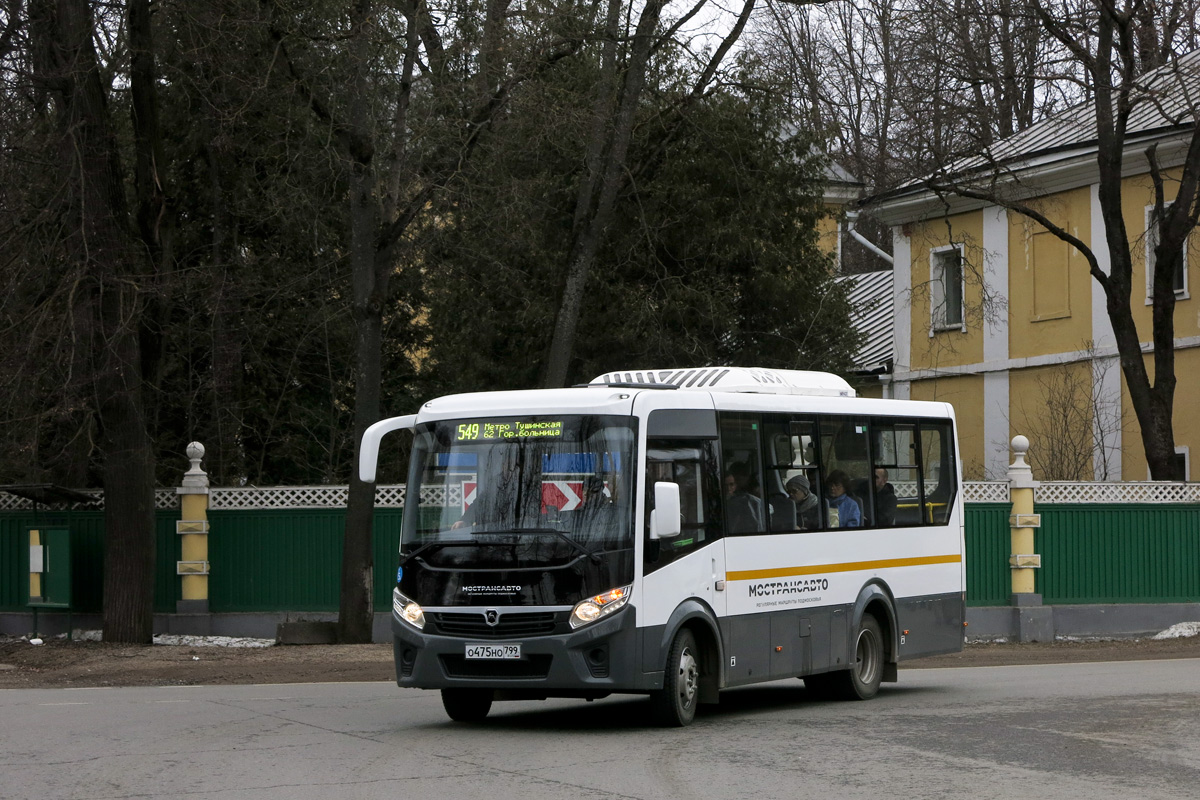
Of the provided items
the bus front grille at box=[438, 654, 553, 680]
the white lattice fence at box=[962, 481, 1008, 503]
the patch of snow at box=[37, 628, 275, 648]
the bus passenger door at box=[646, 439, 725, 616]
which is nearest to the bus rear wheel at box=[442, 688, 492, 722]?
the bus front grille at box=[438, 654, 553, 680]

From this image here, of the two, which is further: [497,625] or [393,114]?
[393,114]

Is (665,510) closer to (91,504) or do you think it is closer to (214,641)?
(214,641)

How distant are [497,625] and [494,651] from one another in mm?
189

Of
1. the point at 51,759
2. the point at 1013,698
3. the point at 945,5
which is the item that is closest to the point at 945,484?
the point at 1013,698

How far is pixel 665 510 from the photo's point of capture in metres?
11.9

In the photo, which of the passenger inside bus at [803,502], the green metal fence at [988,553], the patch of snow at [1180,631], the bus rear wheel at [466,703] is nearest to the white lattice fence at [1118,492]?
the green metal fence at [988,553]

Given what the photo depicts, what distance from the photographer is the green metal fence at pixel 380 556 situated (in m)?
23.4

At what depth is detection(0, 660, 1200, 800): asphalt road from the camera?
936 cm

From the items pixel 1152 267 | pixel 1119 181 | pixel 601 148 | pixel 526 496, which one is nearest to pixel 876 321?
pixel 1152 267

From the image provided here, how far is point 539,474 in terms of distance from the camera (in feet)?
40.0

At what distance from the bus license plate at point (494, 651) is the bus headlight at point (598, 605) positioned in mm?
467

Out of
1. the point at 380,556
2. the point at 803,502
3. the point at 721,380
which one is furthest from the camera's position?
the point at 380,556

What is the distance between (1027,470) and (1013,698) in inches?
419

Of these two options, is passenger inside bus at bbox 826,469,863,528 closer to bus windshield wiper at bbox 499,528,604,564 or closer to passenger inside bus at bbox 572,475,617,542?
passenger inside bus at bbox 572,475,617,542
